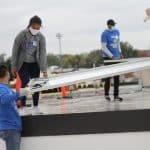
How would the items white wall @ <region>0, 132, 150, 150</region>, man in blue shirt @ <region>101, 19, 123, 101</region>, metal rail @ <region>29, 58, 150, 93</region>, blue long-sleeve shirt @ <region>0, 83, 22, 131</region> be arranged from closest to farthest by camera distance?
white wall @ <region>0, 132, 150, 150</region>
blue long-sleeve shirt @ <region>0, 83, 22, 131</region>
metal rail @ <region>29, 58, 150, 93</region>
man in blue shirt @ <region>101, 19, 123, 101</region>

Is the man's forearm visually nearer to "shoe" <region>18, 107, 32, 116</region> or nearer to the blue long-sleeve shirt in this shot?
"shoe" <region>18, 107, 32, 116</region>

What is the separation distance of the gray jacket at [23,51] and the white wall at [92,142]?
1.46 meters

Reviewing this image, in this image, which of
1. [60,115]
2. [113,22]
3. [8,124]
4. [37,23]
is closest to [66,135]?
[60,115]

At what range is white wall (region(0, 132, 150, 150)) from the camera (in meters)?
5.51

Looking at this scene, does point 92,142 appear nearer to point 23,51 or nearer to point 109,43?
point 23,51

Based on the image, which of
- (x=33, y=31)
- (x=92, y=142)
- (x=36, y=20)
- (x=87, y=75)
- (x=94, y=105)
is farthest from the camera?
(x=94, y=105)

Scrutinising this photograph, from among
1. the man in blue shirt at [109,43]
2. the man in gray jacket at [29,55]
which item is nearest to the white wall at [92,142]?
the man in gray jacket at [29,55]

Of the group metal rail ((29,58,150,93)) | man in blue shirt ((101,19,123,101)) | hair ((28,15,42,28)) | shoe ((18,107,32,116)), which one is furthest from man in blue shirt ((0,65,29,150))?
man in blue shirt ((101,19,123,101))

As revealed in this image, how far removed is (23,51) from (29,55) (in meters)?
0.09

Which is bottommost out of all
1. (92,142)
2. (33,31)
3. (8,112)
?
(92,142)

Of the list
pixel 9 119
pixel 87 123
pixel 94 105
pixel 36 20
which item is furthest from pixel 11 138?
pixel 94 105

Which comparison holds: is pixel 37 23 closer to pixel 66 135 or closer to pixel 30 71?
pixel 30 71

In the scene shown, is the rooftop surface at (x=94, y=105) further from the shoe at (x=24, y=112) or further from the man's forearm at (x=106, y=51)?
the man's forearm at (x=106, y=51)

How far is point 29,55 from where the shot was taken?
23.6 ft
